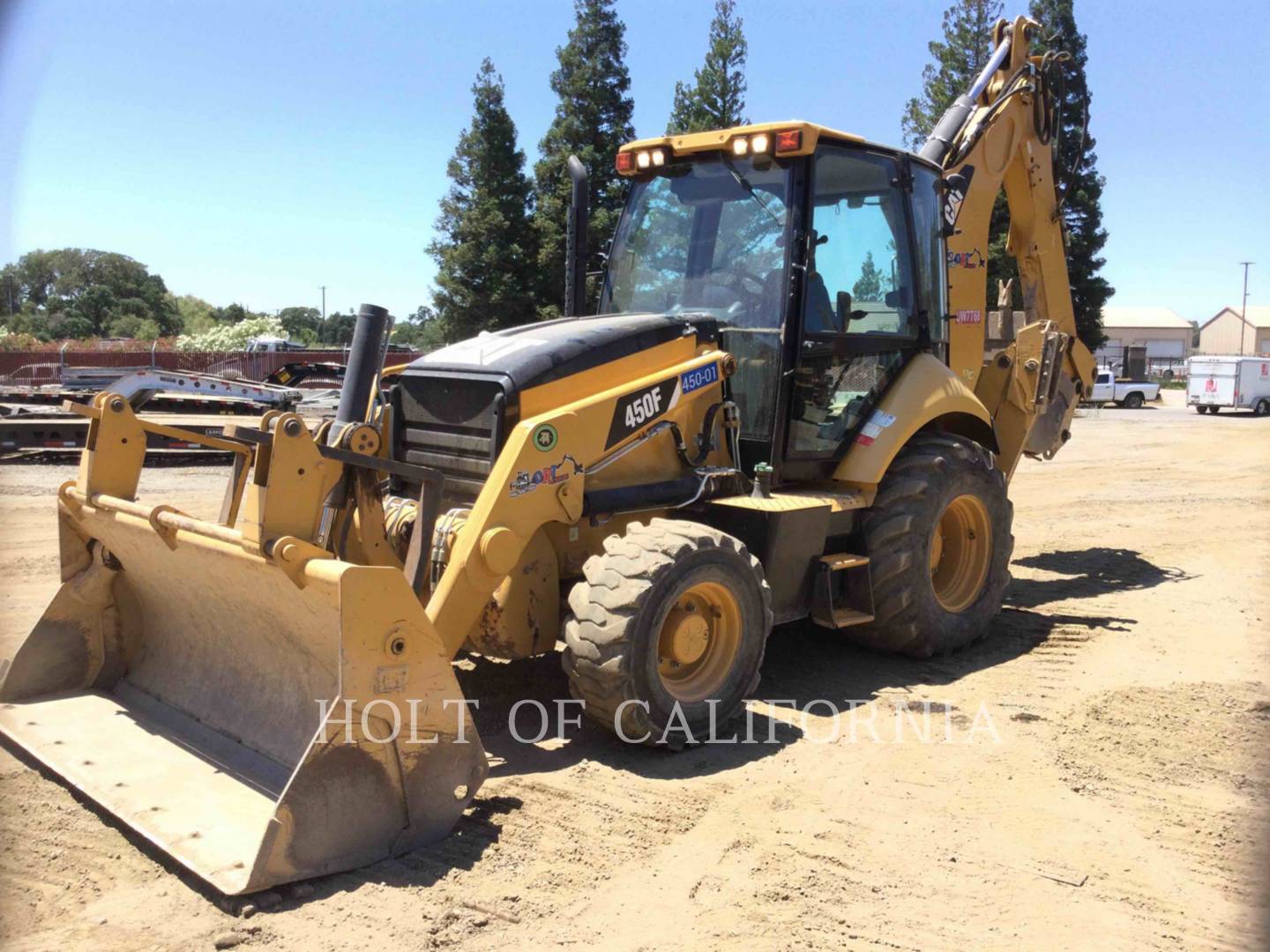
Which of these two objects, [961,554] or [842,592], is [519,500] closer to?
[842,592]

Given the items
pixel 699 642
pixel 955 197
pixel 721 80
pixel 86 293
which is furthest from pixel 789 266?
pixel 86 293

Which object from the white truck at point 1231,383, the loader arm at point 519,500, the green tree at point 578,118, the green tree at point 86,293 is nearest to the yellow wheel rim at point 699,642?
the loader arm at point 519,500

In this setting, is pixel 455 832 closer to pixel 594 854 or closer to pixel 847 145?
pixel 594 854

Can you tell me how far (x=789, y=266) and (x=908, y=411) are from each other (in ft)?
3.74

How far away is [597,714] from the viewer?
4.53 m

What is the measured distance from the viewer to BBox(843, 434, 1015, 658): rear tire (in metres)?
5.92

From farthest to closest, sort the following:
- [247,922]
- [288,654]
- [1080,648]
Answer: [1080,648]
[288,654]
[247,922]

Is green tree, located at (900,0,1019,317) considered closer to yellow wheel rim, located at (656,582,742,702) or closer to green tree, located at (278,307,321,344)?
yellow wheel rim, located at (656,582,742,702)

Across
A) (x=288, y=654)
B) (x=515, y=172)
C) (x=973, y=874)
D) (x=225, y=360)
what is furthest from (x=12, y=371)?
(x=973, y=874)

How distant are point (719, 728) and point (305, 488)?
211cm

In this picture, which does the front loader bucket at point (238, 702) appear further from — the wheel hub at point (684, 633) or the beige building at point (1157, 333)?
the beige building at point (1157, 333)

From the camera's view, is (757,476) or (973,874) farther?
(757,476)

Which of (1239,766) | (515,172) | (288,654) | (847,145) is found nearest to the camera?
(288,654)

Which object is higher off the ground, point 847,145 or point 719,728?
point 847,145
